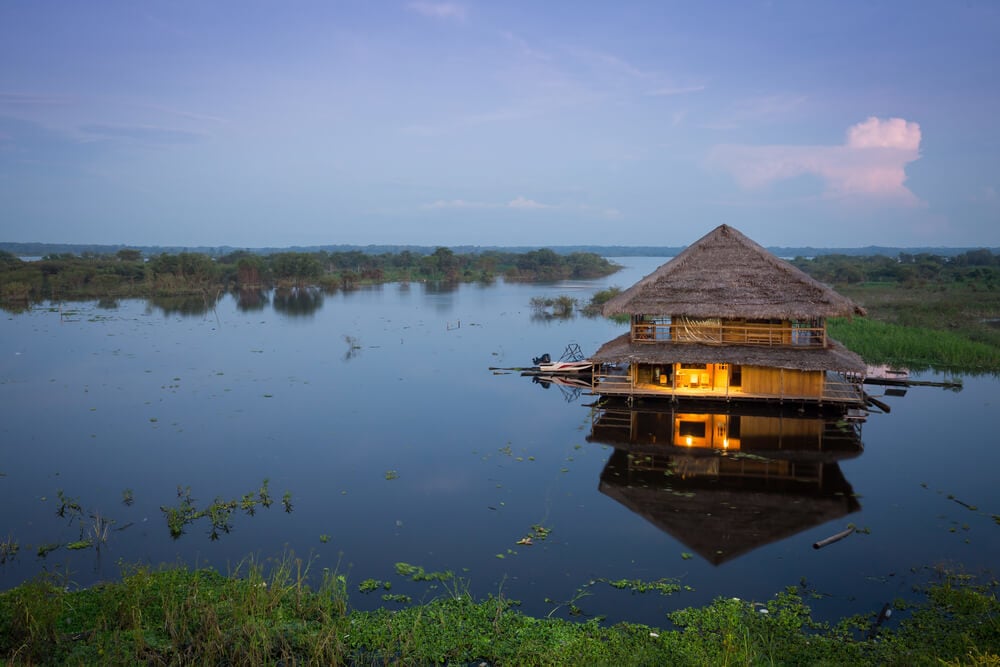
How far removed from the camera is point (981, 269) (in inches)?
2219

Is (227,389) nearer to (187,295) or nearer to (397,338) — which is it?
(397,338)

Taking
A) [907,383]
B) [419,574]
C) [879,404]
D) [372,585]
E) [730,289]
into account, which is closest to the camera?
[372,585]

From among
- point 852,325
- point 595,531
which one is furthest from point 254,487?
point 852,325

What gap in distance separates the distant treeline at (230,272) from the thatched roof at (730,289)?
4885cm

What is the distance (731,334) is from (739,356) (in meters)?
1.48

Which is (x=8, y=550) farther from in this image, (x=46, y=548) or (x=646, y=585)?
(x=646, y=585)

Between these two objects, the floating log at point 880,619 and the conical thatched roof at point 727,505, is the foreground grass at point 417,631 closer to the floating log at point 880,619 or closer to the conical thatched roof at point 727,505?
the floating log at point 880,619

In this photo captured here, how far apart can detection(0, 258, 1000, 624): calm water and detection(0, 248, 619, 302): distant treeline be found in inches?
1370

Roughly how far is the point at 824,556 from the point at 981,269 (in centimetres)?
5799

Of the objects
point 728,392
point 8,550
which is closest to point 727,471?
point 728,392

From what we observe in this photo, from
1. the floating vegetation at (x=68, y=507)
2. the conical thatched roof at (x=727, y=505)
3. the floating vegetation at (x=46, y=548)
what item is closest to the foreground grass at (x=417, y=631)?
the conical thatched roof at (x=727, y=505)

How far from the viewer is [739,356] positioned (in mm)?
18328

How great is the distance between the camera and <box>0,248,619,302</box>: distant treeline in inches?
2216

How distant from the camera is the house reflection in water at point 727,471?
11.5m
